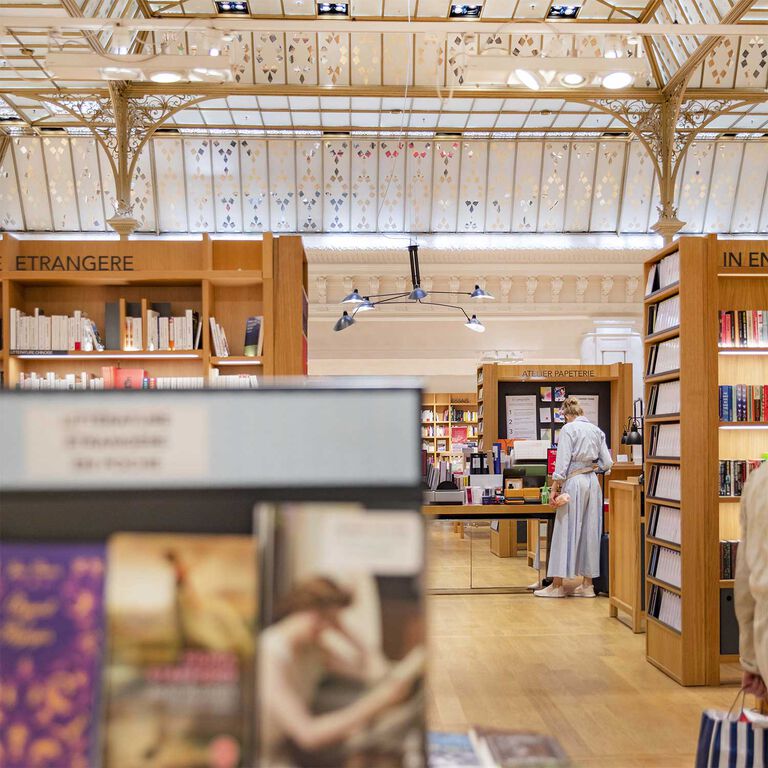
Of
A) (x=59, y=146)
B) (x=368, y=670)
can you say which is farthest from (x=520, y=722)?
(x=59, y=146)

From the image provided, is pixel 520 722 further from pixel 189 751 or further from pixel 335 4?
pixel 335 4

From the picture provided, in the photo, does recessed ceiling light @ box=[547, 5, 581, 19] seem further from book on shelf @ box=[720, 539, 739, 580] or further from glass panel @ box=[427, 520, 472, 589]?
book on shelf @ box=[720, 539, 739, 580]

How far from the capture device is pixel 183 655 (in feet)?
3.28

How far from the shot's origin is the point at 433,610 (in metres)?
7.71

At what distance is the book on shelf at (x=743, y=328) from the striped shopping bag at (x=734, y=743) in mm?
3182

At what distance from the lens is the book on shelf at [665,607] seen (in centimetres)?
542

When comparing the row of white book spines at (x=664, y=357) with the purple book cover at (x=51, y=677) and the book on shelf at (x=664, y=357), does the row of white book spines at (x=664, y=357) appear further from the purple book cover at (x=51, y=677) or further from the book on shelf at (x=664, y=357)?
the purple book cover at (x=51, y=677)

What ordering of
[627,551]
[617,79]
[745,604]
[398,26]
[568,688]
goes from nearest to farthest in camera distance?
[745,604] → [568,688] → [617,79] → [627,551] → [398,26]

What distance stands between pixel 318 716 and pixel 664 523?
17.0 ft

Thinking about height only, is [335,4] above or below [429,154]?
above

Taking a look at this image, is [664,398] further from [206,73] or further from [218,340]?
[206,73]

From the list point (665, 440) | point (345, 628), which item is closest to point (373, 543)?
point (345, 628)

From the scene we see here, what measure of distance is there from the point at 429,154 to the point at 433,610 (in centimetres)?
852

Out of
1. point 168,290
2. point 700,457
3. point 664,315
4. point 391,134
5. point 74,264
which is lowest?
point 700,457
